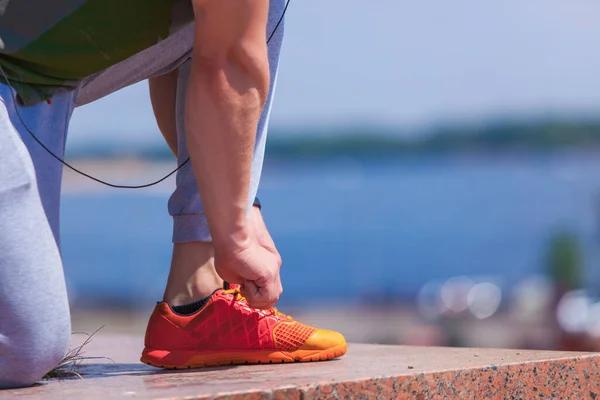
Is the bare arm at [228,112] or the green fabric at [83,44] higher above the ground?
the green fabric at [83,44]

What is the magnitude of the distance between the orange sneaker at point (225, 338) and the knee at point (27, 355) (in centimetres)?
30

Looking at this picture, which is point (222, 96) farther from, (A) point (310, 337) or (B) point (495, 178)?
(B) point (495, 178)

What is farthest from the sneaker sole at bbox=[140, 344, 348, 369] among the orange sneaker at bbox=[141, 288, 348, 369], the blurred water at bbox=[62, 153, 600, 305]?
the blurred water at bbox=[62, 153, 600, 305]

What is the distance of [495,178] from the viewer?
2509cm

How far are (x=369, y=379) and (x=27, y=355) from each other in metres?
0.54

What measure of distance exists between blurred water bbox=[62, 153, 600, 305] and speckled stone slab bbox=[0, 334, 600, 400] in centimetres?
1172

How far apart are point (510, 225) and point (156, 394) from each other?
21882mm

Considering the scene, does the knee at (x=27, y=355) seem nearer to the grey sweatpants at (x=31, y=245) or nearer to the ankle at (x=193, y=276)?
the grey sweatpants at (x=31, y=245)

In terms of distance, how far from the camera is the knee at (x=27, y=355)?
145 centimetres

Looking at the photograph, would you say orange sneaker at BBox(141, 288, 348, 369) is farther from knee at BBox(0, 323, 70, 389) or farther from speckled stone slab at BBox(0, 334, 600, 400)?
knee at BBox(0, 323, 70, 389)

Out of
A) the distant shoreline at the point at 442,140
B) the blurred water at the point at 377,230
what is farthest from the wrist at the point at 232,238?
the distant shoreline at the point at 442,140

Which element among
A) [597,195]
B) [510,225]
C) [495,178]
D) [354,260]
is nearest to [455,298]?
[354,260]

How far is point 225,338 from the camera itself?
1.76 m

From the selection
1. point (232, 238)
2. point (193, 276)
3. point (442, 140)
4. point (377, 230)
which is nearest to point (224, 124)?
point (232, 238)
